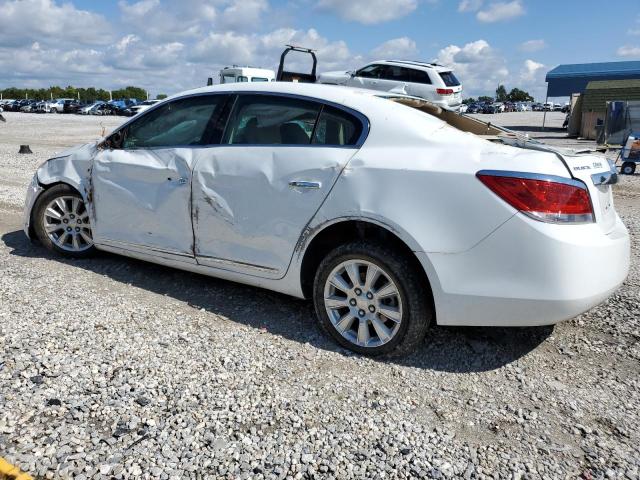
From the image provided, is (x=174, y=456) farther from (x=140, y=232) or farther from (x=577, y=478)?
(x=140, y=232)

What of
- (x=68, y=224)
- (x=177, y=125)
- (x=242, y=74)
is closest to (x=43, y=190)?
(x=68, y=224)

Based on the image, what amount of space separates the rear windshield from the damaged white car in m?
15.4

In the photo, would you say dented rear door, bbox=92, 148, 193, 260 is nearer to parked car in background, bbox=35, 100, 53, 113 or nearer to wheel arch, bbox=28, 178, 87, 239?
wheel arch, bbox=28, 178, 87, 239

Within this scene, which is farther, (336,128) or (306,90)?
(306,90)

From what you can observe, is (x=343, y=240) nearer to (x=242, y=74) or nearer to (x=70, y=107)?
(x=242, y=74)

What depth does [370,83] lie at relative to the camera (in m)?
18.8

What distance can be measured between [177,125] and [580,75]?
5291 centimetres

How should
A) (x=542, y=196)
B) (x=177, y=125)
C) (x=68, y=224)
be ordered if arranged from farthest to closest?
(x=68, y=224), (x=177, y=125), (x=542, y=196)

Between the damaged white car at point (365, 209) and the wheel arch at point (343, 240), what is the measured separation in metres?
0.01

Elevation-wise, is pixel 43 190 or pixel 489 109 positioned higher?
pixel 489 109

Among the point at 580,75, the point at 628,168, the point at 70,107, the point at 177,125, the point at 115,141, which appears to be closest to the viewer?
the point at 177,125

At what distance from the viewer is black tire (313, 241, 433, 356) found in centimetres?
329

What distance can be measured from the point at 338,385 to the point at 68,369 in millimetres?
1553

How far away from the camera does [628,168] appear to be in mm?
13477
